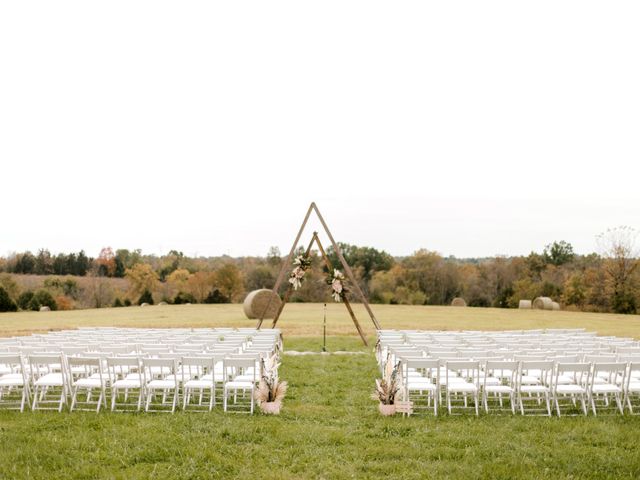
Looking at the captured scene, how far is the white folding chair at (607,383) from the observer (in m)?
10.6

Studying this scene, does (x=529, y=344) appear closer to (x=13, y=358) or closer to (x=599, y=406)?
(x=599, y=406)

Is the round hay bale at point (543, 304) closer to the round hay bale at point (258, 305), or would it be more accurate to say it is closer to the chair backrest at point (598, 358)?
the round hay bale at point (258, 305)

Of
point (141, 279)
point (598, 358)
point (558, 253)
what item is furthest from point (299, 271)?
point (558, 253)

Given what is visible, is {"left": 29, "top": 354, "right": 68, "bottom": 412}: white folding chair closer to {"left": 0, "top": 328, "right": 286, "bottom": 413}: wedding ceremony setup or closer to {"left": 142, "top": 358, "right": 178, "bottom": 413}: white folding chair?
{"left": 0, "top": 328, "right": 286, "bottom": 413}: wedding ceremony setup

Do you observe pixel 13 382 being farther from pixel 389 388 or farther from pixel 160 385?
pixel 389 388

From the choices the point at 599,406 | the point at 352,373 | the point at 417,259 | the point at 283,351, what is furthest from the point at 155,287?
the point at 599,406

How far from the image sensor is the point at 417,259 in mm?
72438

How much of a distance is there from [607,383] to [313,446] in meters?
5.98

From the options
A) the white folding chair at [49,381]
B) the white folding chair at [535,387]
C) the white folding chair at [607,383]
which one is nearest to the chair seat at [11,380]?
the white folding chair at [49,381]

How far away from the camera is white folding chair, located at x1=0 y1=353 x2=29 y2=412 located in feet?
35.7

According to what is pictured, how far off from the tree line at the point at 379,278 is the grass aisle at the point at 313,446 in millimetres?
44878

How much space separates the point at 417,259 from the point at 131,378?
2455 inches

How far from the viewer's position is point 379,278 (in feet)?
224

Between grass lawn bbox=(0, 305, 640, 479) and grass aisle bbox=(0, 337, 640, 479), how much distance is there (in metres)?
0.01
